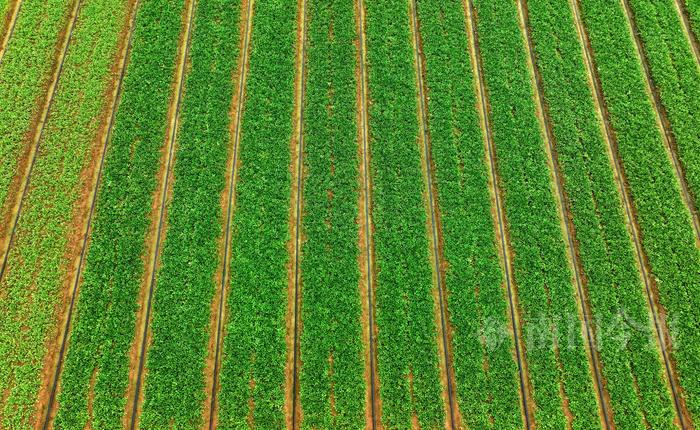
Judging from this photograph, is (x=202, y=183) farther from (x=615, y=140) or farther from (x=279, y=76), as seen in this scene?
(x=615, y=140)

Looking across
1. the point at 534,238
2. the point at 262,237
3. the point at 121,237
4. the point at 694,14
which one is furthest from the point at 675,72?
the point at 121,237

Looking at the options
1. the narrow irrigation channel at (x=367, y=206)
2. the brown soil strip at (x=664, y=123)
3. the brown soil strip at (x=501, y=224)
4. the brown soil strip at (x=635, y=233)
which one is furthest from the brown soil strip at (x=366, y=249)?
the brown soil strip at (x=664, y=123)

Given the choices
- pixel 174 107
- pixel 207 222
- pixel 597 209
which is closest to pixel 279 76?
pixel 174 107

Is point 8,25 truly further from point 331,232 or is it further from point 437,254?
point 437,254

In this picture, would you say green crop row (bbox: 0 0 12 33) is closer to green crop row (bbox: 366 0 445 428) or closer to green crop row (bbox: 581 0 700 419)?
green crop row (bbox: 366 0 445 428)

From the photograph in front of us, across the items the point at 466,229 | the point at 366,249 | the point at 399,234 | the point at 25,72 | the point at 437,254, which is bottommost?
the point at 437,254

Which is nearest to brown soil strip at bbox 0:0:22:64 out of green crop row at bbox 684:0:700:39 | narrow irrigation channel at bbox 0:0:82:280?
narrow irrigation channel at bbox 0:0:82:280
